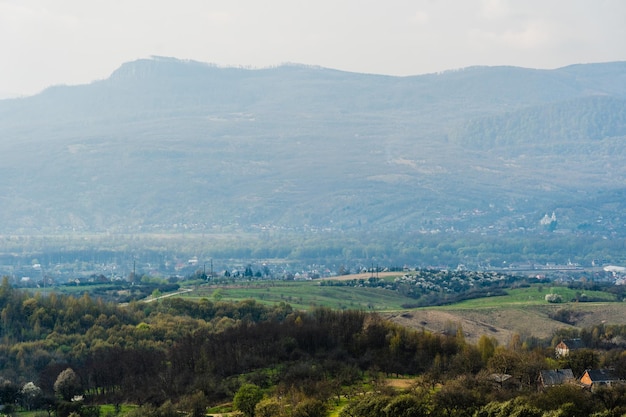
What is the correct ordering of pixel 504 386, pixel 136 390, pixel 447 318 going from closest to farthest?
pixel 504 386, pixel 136 390, pixel 447 318

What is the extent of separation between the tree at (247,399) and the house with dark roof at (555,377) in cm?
1436

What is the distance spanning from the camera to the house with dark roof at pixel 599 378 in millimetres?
58406

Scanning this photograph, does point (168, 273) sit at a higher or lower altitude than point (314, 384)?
lower

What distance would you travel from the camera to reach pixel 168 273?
186000mm

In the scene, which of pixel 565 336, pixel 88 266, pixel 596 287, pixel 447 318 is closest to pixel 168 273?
pixel 88 266

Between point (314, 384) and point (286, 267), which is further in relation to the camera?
point (286, 267)

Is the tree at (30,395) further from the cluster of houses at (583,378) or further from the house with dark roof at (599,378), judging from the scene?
the house with dark roof at (599,378)

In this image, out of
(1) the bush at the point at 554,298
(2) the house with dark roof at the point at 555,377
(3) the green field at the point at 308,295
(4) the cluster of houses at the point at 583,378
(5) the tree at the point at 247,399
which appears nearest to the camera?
(5) the tree at the point at 247,399

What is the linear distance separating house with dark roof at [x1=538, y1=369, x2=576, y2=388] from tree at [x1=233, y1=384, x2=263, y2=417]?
14.4 m

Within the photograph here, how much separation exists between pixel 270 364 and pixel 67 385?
479 inches

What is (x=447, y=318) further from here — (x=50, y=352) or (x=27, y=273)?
(x=27, y=273)

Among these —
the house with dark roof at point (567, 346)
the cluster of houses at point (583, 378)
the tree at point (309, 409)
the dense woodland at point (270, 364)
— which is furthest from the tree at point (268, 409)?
the house with dark roof at point (567, 346)

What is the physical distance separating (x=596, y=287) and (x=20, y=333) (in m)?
68.7

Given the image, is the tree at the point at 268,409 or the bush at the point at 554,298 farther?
the bush at the point at 554,298
